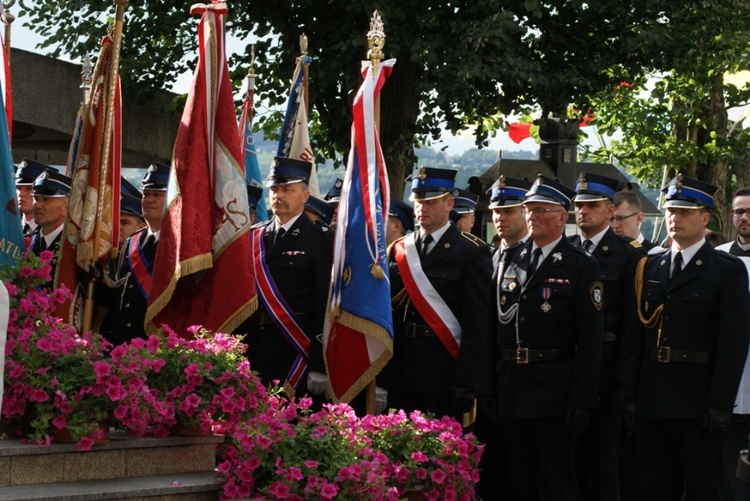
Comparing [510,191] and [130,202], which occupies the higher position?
[510,191]

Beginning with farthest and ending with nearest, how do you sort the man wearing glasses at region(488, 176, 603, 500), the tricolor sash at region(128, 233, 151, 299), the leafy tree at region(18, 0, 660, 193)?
the leafy tree at region(18, 0, 660, 193), the tricolor sash at region(128, 233, 151, 299), the man wearing glasses at region(488, 176, 603, 500)

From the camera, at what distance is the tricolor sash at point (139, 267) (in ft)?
29.4

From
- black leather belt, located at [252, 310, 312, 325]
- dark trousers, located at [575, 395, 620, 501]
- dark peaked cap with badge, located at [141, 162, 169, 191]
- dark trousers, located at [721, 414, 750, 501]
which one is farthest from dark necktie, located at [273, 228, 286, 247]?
dark trousers, located at [721, 414, 750, 501]

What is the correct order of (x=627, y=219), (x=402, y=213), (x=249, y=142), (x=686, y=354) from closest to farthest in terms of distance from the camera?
(x=686, y=354) → (x=402, y=213) → (x=627, y=219) → (x=249, y=142)

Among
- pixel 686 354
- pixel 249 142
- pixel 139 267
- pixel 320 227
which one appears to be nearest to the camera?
pixel 686 354

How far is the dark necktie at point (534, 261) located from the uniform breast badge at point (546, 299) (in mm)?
143

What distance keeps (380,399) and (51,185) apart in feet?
9.25

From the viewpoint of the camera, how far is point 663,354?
24.7 ft

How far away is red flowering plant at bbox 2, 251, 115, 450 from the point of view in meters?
6.38

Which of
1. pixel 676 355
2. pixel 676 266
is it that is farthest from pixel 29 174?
pixel 676 355

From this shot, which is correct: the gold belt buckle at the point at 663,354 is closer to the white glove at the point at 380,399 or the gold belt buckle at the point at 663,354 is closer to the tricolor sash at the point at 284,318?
the white glove at the point at 380,399

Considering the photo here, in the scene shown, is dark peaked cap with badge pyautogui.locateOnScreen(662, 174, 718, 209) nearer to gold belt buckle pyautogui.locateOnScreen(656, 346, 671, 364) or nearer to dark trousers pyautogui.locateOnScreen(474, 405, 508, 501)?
gold belt buckle pyautogui.locateOnScreen(656, 346, 671, 364)

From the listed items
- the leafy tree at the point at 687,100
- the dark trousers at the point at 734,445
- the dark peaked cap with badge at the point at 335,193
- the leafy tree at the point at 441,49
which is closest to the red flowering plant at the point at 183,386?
the dark trousers at the point at 734,445

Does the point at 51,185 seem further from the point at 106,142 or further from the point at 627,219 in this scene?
the point at 627,219
